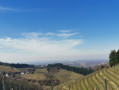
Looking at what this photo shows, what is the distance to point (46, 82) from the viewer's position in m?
154

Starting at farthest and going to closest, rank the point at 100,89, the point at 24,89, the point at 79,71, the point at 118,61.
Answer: the point at 79,71
the point at 24,89
the point at 118,61
the point at 100,89

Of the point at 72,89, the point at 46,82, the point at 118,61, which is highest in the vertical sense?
the point at 118,61

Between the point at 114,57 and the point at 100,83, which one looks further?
the point at 114,57

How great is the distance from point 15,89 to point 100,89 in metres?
77.8

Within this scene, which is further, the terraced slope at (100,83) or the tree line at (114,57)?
the tree line at (114,57)

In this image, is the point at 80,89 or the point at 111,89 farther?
the point at 80,89

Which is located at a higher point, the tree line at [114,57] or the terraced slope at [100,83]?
the tree line at [114,57]

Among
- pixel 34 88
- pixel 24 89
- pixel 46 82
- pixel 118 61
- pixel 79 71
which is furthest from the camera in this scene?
pixel 79 71

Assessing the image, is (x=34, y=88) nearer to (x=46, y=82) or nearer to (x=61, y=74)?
(x=46, y=82)

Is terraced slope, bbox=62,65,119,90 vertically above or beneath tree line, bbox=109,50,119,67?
beneath

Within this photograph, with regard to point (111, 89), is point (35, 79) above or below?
below

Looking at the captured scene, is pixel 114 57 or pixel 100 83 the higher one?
pixel 114 57

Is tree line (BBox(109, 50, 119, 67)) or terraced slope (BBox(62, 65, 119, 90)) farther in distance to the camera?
tree line (BBox(109, 50, 119, 67))

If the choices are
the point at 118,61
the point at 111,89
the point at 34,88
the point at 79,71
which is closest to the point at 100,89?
the point at 111,89
